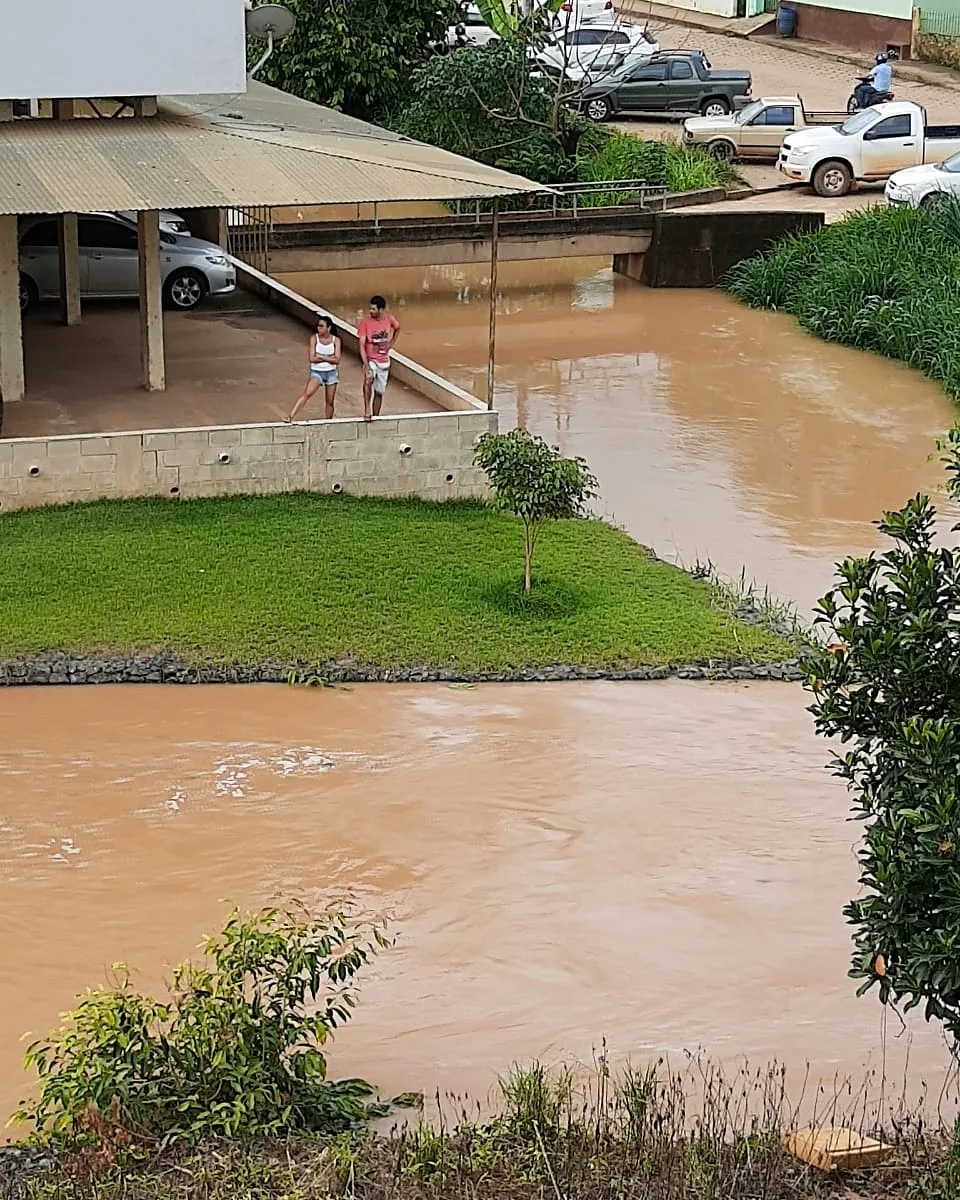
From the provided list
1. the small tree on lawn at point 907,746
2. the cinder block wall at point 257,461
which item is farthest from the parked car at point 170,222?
the small tree on lawn at point 907,746

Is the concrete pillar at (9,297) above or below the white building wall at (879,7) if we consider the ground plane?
below

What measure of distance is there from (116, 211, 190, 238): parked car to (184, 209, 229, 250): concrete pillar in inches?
8.1

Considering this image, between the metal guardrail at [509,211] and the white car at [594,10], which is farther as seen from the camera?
the white car at [594,10]

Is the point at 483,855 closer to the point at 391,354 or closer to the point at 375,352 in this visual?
the point at 375,352

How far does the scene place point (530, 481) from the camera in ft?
52.0

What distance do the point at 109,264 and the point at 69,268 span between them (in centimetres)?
162

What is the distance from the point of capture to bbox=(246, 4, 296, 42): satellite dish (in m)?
23.0


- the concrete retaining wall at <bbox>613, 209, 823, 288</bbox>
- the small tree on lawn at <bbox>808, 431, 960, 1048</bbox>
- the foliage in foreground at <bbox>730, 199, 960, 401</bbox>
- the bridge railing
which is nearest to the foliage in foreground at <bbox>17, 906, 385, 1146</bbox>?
the small tree on lawn at <bbox>808, 431, 960, 1048</bbox>

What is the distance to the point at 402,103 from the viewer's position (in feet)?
122

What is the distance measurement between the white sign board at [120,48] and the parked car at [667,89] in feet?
66.4

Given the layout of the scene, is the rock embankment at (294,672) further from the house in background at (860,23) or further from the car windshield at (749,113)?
the house in background at (860,23)

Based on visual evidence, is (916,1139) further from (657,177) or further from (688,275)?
(657,177)

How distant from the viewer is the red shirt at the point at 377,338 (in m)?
18.4

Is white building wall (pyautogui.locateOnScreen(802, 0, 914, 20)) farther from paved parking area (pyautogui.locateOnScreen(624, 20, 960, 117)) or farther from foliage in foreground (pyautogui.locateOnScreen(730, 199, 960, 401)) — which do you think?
foliage in foreground (pyautogui.locateOnScreen(730, 199, 960, 401))
